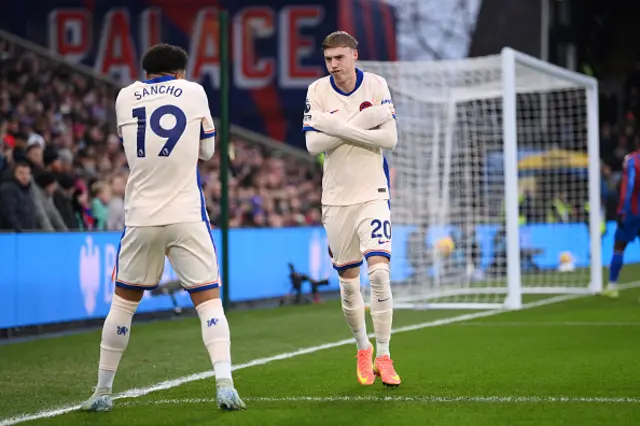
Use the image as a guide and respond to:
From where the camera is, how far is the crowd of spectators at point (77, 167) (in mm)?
13172

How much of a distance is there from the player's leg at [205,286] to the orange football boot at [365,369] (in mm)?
1332

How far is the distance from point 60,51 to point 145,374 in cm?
2237

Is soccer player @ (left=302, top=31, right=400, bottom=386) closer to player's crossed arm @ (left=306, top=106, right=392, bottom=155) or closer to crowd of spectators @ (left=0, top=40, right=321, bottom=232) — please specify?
player's crossed arm @ (left=306, top=106, right=392, bottom=155)

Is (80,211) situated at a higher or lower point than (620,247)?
higher

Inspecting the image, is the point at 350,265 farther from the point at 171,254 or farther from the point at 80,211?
the point at 80,211

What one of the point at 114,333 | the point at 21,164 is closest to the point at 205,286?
the point at 114,333

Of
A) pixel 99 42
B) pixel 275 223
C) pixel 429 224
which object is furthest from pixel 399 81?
pixel 99 42

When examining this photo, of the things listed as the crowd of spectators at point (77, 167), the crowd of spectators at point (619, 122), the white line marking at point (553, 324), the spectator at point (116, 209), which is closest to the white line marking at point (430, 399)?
the white line marking at point (553, 324)

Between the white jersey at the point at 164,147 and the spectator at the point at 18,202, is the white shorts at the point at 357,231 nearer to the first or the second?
the white jersey at the point at 164,147

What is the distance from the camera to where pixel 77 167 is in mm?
19703

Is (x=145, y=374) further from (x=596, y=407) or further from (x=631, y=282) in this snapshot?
(x=631, y=282)

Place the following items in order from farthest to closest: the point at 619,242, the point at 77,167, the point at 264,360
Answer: the point at 77,167, the point at 619,242, the point at 264,360

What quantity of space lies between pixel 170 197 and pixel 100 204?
366 inches

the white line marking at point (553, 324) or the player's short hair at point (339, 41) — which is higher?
the player's short hair at point (339, 41)
